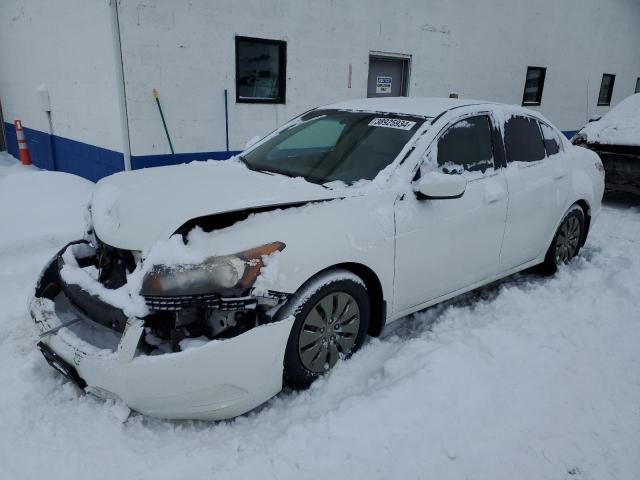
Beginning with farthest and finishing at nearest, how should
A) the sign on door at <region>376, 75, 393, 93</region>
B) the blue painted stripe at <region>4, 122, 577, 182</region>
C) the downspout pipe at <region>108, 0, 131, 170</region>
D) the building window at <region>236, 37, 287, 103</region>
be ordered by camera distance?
the sign on door at <region>376, 75, 393, 93</region> → the building window at <region>236, 37, 287, 103</region> → the blue painted stripe at <region>4, 122, 577, 182</region> → the downspout pipe at <region>108, 0, 131, 170</region>

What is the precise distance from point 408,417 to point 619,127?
684 centimetres

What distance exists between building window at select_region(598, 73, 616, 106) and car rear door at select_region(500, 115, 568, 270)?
1315 cm

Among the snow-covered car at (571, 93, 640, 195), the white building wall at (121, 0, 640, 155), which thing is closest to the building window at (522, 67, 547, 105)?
the white building wall at (121, 0, 640, 155)

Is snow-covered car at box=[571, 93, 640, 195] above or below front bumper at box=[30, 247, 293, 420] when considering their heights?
above

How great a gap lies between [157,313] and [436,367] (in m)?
1.57

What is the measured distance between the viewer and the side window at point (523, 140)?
3.79 metres

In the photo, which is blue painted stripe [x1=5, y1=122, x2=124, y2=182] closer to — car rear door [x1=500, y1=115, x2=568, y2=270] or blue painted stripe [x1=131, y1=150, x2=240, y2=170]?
blue painted stripe [x1=131, y1=150, x2=240, y2=170]

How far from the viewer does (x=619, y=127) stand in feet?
24.1

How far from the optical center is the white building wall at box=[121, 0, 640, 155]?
665cm

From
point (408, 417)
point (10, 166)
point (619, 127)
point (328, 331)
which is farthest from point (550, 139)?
point (10, 166)

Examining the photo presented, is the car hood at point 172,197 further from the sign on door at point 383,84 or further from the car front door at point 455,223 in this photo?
the sign on door at point 383,84

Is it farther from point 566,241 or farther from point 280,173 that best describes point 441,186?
point 566,241

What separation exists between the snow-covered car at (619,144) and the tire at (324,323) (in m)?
6.01

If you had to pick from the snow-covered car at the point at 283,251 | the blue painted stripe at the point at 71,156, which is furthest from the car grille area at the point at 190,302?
the blue painted stripe at the point at 71,156
